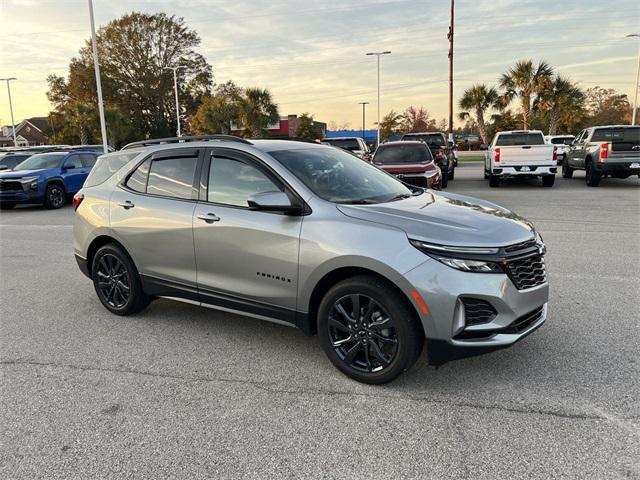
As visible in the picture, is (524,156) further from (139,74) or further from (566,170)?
(139,74)

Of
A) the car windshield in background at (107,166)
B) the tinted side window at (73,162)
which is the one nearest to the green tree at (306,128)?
the tinted side window at (73,162)

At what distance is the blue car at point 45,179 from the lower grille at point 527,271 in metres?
14.7

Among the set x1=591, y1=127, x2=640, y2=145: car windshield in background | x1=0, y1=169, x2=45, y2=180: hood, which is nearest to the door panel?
x1=0, y1=169, x2=45, y2=180: hood

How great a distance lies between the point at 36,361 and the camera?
13.0 ft

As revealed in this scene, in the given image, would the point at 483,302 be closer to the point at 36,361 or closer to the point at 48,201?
the point at 36,361

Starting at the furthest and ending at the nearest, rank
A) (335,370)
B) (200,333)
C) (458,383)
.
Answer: (200,333) < (335,370) < (458,383)

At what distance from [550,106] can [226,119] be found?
97.2ft

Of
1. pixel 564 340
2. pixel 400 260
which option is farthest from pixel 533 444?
pixel 564 340

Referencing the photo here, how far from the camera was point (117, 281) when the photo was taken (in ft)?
16.0

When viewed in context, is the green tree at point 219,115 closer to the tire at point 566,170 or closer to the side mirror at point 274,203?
the tire at point 566,170

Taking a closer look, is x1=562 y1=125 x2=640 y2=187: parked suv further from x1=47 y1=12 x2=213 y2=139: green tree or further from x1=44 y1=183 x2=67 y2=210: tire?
x1=47 y1=12 x2=213 y2=139: green tree

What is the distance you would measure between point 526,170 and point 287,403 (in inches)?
560

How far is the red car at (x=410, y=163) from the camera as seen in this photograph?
12469 millimetres

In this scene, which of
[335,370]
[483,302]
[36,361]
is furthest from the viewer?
[36,361]
